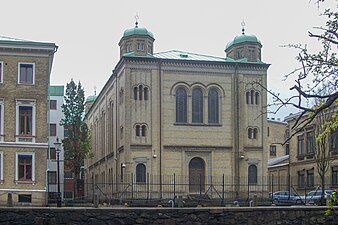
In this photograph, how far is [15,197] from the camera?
41.1 meters

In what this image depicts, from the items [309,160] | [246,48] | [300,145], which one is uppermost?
[246,48]

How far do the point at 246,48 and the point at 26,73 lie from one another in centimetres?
2436

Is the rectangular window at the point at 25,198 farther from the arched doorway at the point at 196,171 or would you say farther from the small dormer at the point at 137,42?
the small dormer at the point at 137,42

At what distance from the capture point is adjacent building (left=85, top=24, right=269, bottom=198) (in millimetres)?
53844

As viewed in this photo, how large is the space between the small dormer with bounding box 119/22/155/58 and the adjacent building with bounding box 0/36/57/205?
558 inches

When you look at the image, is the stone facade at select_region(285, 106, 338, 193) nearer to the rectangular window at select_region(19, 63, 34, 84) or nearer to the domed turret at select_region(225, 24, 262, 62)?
the domed turret at select_region(225, 24, 262, 62)

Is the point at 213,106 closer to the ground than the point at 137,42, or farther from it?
closer to the ground

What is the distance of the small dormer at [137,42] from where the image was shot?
185 feet

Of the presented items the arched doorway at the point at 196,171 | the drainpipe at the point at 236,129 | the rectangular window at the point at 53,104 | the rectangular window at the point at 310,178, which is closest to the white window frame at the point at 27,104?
the arched doorway at the point at 196,171

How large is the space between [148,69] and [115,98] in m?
7.45

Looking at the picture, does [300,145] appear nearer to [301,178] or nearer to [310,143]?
[310,143]

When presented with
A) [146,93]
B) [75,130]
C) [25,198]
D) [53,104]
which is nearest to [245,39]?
[146,93]

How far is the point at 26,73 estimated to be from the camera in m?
43.1

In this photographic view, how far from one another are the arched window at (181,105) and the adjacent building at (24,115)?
Answer: 50.9 ft
